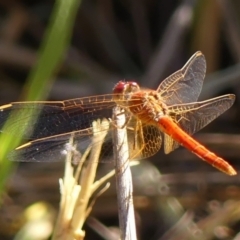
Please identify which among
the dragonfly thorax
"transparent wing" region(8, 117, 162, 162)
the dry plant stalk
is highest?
the dragonfly thorax

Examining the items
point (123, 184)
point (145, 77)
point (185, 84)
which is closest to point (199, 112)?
point (185, 84)

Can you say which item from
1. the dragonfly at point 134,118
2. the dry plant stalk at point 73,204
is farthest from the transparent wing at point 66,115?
the dry plant stalk at point 73,204

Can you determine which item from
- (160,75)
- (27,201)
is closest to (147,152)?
(27,201)

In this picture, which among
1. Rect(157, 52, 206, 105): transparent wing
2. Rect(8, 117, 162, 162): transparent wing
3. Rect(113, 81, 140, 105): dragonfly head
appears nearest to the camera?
Rect(8, 117, 162, 162): transparent wing

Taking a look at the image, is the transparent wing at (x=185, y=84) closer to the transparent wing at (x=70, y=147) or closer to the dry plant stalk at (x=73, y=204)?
the transparent wing at (x=70, y=147)

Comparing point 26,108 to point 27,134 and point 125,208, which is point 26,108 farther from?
point 125,208

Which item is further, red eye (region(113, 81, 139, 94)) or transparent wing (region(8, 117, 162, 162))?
red eye (region(113, 81, 139, 94))

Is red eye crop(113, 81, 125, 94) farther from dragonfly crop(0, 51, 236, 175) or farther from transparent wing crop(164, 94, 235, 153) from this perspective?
transparent wing crop(164, 94, 235, 153)

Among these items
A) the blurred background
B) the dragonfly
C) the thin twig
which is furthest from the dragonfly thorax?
the blurred background
